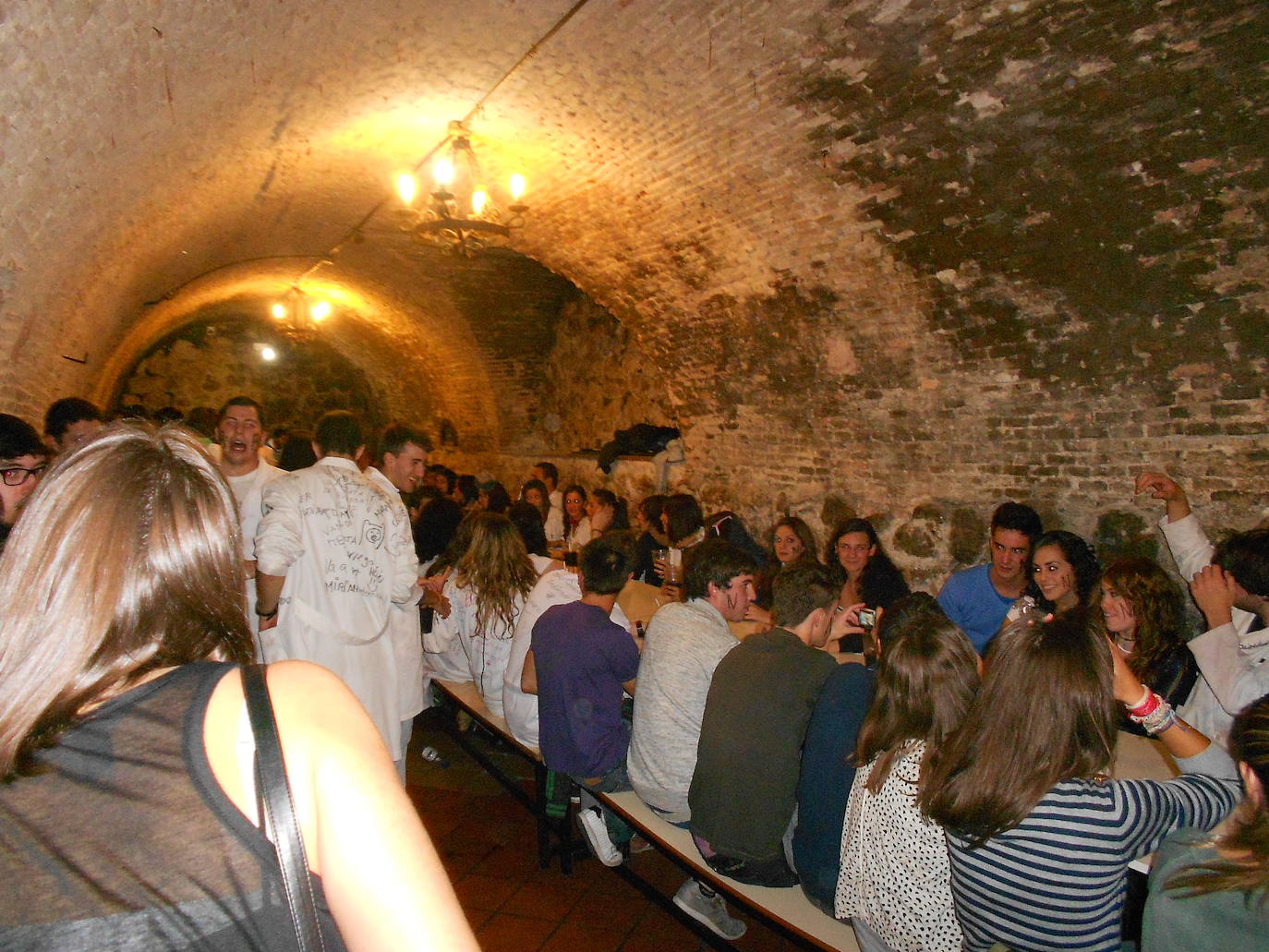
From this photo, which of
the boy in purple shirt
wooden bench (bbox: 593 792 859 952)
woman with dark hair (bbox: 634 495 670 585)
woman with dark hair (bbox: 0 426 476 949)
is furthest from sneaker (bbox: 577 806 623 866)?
woman with dark hair (bbox: 634 495 670 585)

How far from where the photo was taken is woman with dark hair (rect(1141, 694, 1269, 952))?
131 centimetres

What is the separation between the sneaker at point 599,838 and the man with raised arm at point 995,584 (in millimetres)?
2309

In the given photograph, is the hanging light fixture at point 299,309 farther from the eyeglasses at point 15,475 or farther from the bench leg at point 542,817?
the bench leg at point 542,817

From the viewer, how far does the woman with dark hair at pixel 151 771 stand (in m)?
0.80

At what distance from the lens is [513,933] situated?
3.22 metres

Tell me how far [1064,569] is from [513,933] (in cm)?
321

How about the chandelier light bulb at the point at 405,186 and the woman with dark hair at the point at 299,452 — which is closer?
the woman with dark hair at the point at 299,452

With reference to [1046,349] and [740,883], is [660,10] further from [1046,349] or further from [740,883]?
[740,883]

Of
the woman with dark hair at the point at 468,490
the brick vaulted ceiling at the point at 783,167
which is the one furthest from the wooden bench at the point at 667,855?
the woman with dark hair at the point at 468,490

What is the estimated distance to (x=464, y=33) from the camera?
14.6 ft

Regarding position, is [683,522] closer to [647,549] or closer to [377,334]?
[647,549]

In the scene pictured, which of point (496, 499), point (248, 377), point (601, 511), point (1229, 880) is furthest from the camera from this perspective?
point (248, 377)

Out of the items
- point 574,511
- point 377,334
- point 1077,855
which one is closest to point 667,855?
point 1077,855

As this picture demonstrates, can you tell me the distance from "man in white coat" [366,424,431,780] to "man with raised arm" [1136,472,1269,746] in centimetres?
310
